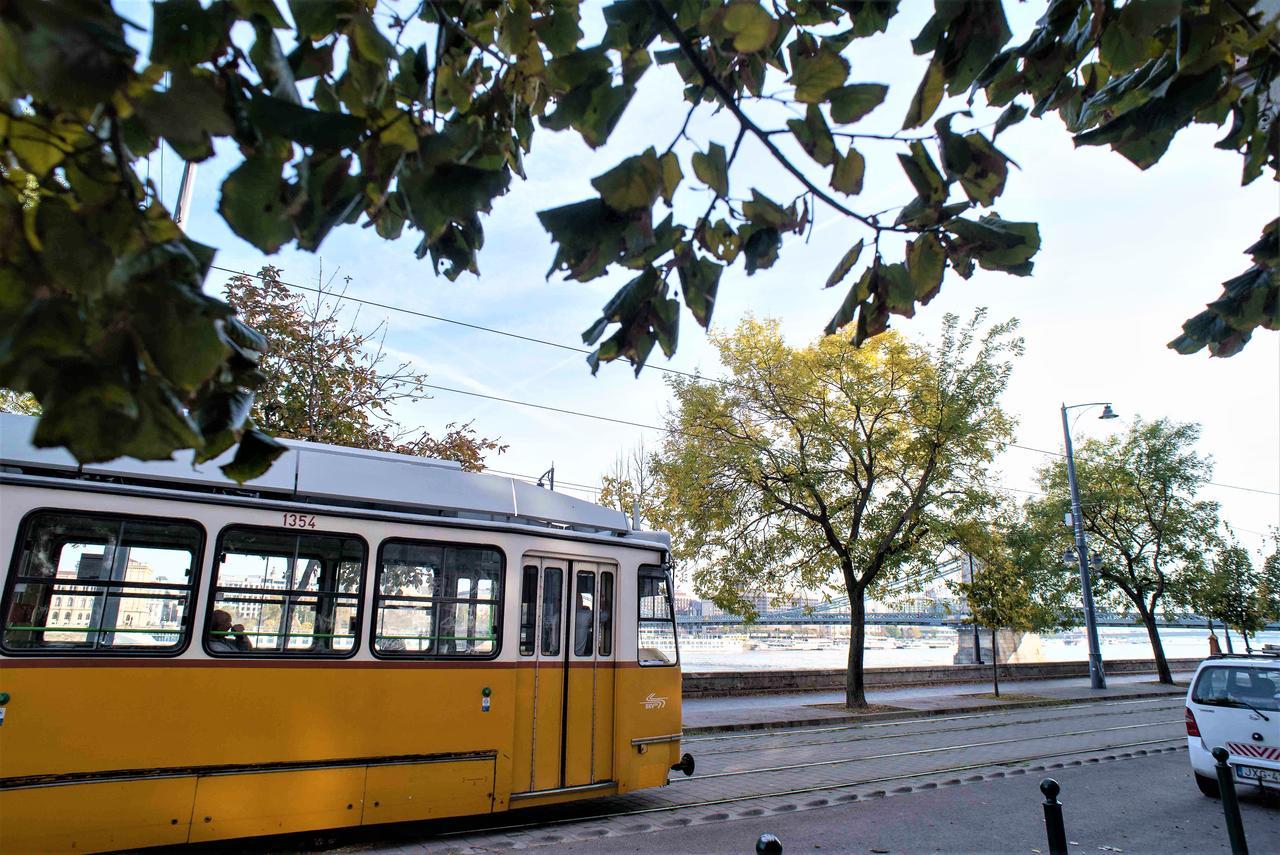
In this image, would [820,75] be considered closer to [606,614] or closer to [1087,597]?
[606,614]

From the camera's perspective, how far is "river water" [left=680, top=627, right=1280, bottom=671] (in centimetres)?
3403

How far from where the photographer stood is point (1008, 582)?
77.0 ft

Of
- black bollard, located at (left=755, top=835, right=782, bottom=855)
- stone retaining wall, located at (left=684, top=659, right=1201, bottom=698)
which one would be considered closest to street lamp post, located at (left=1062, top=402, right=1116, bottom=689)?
stone retaining wall, located at (left=684, top=659, right=1201, bottom=698)

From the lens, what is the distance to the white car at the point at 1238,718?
8.66 m

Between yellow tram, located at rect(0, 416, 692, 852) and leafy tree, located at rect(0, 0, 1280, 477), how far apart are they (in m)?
4.66

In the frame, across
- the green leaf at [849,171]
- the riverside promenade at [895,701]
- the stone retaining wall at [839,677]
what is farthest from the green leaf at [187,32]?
the stone retaining wall at [839,677]

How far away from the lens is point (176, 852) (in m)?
6.59

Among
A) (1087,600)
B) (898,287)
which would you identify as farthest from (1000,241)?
(1087,600)

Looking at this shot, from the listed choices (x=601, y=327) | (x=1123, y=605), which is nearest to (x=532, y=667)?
(x=601, y=327)

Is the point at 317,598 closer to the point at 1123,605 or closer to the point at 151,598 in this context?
the point at 151,598

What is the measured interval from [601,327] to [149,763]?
5824 millimetres

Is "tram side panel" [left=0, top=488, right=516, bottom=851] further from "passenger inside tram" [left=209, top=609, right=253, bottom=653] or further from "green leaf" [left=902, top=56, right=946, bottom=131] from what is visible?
"green leaf" [left=902, top=56, right=946, bottom=131]

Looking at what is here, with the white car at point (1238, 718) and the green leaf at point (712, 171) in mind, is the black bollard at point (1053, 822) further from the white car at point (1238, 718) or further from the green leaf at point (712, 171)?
the white car at point (1238, 718)

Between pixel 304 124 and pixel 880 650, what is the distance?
75.6 metres
